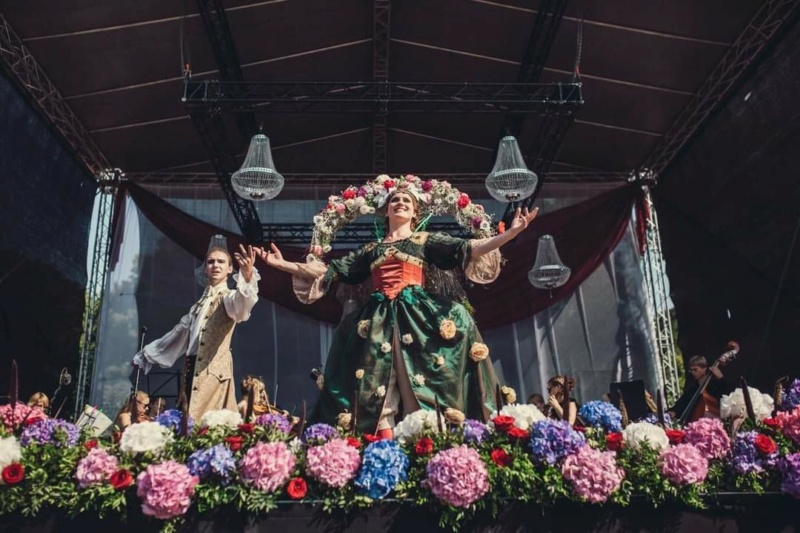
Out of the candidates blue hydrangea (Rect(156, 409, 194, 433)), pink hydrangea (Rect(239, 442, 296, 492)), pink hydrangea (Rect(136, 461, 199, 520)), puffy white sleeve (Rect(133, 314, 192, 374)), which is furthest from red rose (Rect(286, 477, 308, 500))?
puffy white sleeve (Rect(133, 314, 192, 374))

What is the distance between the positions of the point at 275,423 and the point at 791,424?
90.7 inches

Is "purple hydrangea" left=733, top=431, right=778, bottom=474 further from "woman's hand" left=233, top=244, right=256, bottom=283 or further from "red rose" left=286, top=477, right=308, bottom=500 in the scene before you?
"woman's hand" left=233, top=244, right=256, bottom=283

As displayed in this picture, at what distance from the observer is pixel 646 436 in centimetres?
344

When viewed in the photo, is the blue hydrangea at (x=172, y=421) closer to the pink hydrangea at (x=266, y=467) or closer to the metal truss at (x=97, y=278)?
the pink hydrangea at (x=266, y=467)

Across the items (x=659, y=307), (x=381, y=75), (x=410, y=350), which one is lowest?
(x=410, y=350)

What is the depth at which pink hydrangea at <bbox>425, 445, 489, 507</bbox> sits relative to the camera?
3.09 m

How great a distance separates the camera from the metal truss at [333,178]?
11117 millimetres

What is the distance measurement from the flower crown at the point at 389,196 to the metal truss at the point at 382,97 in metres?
2.75

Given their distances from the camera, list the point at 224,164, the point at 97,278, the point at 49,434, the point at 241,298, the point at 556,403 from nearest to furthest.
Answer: the point at 49,434 < the point at 241,298 < the point at 556,403 < the point at 224,164 < the point at 97,278

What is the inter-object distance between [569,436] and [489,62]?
6897 millimetres

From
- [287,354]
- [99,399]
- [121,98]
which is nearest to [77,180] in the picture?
[121,98]

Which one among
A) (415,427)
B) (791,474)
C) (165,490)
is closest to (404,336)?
(415,427)

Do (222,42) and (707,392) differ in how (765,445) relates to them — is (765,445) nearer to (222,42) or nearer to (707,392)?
(707,392)

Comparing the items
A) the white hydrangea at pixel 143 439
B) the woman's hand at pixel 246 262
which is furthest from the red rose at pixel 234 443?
the woman's hand at pixel 246 262
